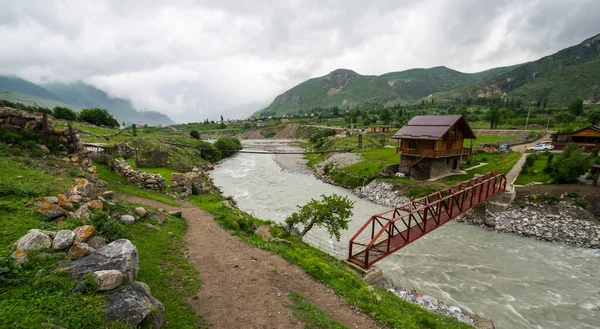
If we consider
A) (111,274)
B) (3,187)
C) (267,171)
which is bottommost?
(267,171)

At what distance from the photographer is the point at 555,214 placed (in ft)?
82.3

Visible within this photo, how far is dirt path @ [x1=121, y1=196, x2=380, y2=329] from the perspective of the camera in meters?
7.89

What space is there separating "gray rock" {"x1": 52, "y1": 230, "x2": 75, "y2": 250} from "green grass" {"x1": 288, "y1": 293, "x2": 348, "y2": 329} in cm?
675

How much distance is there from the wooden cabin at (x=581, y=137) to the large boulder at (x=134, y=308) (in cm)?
6900

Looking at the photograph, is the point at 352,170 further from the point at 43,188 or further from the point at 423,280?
the point at 43,188

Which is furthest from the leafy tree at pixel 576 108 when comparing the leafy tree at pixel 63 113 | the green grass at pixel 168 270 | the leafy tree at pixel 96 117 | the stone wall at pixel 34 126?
the leafy tree at pixel 63 113

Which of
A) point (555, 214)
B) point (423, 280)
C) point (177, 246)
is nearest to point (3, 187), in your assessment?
point (177, 246)

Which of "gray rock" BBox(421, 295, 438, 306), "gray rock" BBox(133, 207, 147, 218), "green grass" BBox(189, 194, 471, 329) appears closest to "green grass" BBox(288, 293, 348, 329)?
"green grass" BBox(189, 194, 471, 329)

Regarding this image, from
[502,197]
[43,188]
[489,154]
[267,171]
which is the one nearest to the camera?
[43,188]

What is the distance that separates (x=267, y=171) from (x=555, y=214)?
45.2 metres

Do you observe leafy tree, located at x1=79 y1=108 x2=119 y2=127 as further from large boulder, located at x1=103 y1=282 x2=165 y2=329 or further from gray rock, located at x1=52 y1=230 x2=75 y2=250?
large boulder, located at x1=103 y1=282 x2=165 y2=329

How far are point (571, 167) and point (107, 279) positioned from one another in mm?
41709

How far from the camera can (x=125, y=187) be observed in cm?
2003

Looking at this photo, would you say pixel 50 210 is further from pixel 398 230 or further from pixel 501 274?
pixel 501 274
